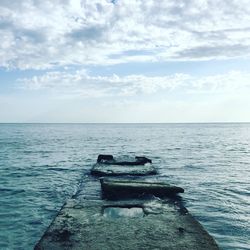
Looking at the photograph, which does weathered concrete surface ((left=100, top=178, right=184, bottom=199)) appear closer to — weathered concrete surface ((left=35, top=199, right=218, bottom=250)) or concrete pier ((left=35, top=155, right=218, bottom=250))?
concrete pier ((left=35, top=155, right=218, bottom=250))

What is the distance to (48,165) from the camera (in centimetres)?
2938

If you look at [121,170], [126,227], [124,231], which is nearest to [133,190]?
[126,227]

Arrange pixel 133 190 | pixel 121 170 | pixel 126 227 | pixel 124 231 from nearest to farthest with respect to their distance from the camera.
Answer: pixel 124 231 < pixel 126 227 < pixel 133 190 < pixel 121 170

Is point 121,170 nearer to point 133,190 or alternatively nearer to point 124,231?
point 133,190

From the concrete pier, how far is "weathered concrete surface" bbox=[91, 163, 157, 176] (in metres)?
6.69

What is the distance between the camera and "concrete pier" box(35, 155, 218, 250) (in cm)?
A: 820

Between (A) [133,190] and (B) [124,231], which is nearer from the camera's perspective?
(B) [124,231]

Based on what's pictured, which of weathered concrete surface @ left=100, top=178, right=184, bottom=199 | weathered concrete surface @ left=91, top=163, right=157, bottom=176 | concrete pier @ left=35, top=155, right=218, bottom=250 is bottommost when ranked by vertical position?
weathered concrete surface @ left=91, top=163, right=157, bottom=176

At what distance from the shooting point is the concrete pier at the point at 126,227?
8195 millimetres

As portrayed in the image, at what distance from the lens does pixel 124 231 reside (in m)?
9.05

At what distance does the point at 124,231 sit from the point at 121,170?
11931 mm

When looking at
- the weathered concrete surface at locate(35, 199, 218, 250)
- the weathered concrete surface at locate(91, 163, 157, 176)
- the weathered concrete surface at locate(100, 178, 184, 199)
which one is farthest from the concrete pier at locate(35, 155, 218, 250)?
the weathered concrete surface at locate(91, 163, 157, 176)

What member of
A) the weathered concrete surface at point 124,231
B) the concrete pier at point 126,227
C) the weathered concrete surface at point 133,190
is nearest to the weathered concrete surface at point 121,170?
the weathered concrete surface at point 133,190

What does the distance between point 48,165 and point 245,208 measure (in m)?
18.7
